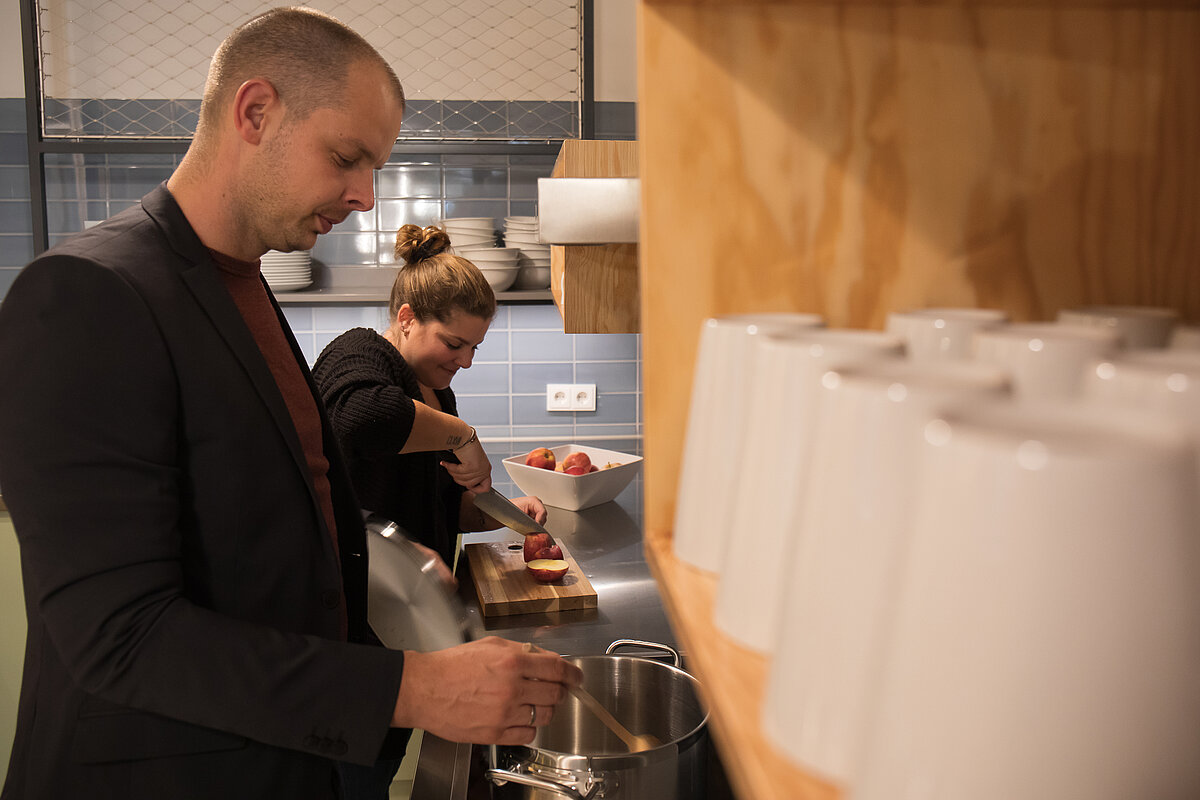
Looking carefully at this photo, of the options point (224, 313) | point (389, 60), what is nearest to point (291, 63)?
point (224, 313)

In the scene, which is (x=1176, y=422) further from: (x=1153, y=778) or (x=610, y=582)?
(x=610, y=582)

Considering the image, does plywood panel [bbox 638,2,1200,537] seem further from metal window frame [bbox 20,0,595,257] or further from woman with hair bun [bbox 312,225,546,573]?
metal window frame [bbox 20,0,595,257]

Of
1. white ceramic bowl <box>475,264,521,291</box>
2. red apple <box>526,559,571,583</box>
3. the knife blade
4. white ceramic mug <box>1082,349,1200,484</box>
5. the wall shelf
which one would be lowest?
red apple <box>526,559,571,583</box>

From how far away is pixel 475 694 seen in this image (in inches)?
38.7

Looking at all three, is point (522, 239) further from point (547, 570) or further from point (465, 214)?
point (547, 570)

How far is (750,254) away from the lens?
572mm

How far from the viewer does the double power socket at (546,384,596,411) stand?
3346 mm

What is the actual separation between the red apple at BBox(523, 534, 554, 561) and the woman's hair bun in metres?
0.76

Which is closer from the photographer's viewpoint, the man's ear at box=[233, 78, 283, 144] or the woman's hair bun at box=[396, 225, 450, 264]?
the man's ear at box=[233, 78, 283, 144]

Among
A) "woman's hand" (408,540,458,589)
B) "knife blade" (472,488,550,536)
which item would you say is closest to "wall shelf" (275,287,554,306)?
"knife blade" (472,488,550,536)

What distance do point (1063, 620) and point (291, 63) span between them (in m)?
1.08

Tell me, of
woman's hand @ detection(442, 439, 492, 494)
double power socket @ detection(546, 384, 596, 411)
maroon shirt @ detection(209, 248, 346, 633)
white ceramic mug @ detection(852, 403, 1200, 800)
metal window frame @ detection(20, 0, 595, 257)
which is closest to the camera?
white ceramic mug @ detection(852, 403, 1200, 800)

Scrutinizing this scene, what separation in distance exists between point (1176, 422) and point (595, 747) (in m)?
1.14

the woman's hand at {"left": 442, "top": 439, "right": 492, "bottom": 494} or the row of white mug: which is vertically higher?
the row of white mug
